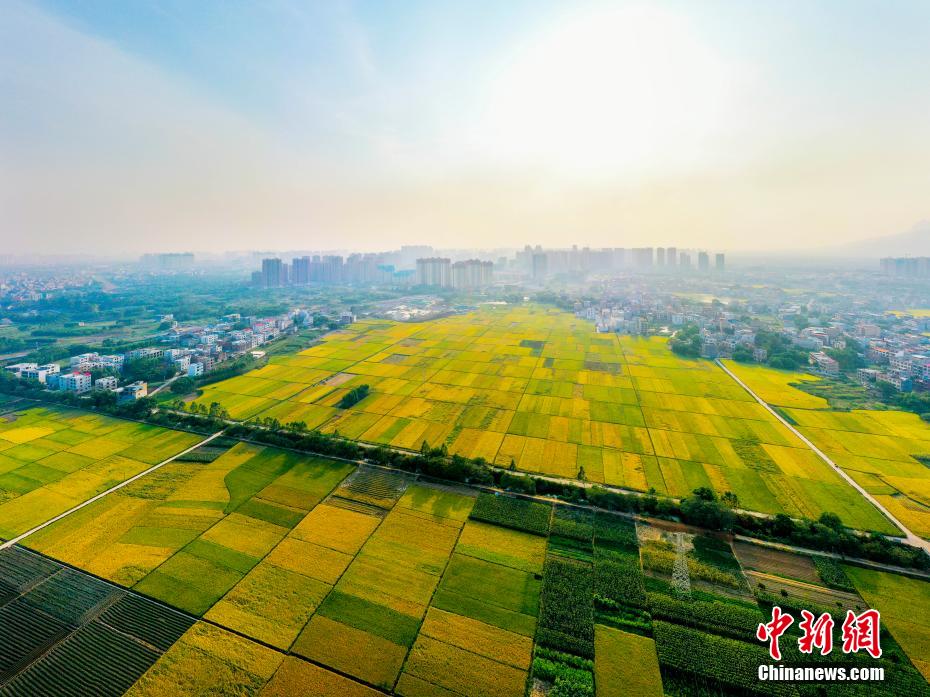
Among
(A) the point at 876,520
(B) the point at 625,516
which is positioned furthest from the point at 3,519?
(A) the point at 876,520

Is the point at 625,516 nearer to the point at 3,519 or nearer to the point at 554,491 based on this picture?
the point at 554,491

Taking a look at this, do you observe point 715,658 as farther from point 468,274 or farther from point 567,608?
point 468,274

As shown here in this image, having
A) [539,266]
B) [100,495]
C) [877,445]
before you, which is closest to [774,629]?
[877,445]

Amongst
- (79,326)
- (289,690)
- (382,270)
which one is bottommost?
(289,690)

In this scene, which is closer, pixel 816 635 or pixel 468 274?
pixel 816 635

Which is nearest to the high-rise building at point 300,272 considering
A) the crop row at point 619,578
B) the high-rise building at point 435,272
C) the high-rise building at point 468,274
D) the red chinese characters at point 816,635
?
the high-rise building at point 435,272

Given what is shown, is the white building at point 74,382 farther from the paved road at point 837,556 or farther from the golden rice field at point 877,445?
the golden rice field at point 877,445
